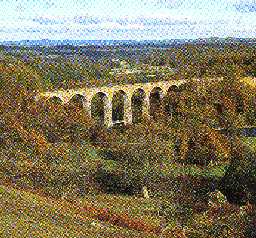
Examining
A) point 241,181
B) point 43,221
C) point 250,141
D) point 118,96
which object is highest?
point 43,221

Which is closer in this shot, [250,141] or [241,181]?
[241,181]

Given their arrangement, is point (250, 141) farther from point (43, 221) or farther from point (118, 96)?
point (43, 221)

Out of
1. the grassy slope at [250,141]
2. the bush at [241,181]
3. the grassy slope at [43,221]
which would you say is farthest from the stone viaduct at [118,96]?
the grassy slope at [43,221]

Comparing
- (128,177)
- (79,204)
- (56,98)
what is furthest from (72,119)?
(79,204)

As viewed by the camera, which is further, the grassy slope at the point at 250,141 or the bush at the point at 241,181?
the grassy slope at the point at 250,141

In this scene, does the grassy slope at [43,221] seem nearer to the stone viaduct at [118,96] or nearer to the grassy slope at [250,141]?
the grassy slope at [250,141]

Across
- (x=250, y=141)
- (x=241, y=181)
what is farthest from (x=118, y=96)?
(x=241, y=181)

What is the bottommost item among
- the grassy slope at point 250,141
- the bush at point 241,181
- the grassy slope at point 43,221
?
the grassy slope at point 250,141

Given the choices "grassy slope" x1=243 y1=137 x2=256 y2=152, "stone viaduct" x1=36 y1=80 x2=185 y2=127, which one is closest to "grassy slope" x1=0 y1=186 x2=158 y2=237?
"grassy slope" x1=243 y1=137 x2=256 y2=152
